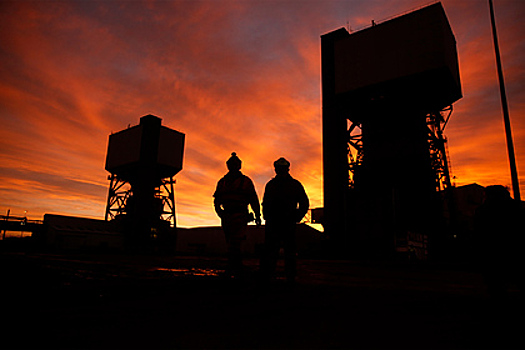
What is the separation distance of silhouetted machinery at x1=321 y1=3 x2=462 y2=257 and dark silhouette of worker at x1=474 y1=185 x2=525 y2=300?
20500mm

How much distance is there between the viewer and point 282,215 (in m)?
4.48

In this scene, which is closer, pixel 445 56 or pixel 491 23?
pixel 491 23

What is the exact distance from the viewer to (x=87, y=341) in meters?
1.52

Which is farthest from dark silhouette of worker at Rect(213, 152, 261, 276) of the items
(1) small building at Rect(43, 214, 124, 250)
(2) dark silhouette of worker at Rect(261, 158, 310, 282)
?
(1) small building at Rect(43, 214, 124, 250)

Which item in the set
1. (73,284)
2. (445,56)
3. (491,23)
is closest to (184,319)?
(73,284)

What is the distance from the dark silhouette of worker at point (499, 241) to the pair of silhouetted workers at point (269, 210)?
81.0 inches

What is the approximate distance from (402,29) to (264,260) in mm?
24371

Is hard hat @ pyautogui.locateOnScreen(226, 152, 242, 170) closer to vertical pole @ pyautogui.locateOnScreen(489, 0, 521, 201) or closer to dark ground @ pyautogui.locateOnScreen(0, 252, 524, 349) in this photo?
dark ground @ pyautogui.locateOnScreen(0, 252, 524, 349)

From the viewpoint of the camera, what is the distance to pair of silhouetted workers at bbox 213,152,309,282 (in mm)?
4422

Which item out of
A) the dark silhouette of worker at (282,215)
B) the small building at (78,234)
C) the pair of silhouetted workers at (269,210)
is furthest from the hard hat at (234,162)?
the small building at (78,234)

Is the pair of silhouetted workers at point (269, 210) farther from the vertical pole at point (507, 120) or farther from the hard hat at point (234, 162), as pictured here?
the vertical pole at point (507, 120)

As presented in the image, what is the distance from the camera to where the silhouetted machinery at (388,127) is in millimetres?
23188

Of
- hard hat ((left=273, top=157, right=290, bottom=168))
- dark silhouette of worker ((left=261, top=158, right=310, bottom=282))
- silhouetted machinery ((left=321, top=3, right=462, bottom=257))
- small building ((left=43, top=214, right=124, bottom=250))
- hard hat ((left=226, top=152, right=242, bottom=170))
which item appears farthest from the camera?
small building ((left=43, top=214, right=124, bottom=250))

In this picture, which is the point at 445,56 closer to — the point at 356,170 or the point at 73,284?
the point at 356,170
